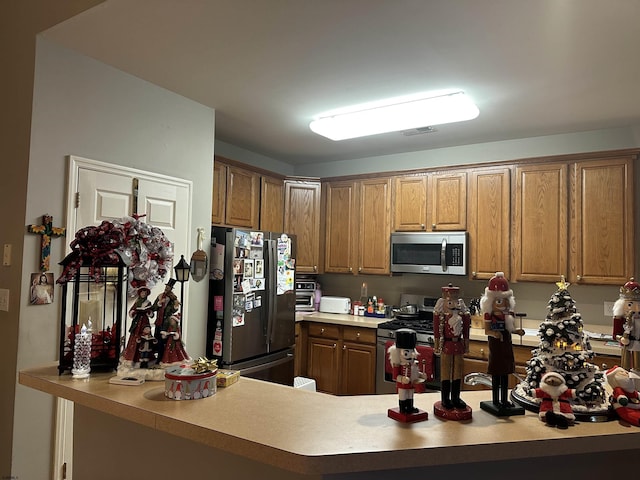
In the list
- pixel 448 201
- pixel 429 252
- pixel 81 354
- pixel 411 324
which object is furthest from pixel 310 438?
pixel 448 201

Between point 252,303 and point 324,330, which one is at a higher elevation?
point 252,303

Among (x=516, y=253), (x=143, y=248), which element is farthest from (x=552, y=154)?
(x=143, y=248)

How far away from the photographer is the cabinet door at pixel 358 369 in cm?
396

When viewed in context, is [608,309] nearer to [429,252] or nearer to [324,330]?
[429,252]

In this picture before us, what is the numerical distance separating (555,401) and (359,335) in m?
2.89

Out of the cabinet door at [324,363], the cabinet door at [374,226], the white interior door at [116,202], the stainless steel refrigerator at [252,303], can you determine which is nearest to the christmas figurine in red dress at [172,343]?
the white interior door at [116,202]

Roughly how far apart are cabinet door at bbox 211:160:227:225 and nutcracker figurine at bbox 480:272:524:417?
2888mm

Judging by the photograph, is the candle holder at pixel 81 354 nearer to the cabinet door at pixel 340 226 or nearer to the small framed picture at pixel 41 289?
the small framed picture at pixel 41 289

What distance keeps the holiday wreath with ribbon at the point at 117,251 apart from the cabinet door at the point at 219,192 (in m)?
2.11

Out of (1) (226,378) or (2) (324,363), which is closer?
(1) (226,378)

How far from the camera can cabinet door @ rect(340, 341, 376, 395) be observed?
156 inches

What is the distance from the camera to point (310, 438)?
1.07 metres

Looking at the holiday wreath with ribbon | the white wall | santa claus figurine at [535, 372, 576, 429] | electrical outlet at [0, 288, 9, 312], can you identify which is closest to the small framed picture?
the white wall

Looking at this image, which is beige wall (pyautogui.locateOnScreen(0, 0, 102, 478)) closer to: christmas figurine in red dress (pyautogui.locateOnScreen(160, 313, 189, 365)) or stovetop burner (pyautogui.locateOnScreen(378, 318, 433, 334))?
christmas figurine in red dress (pyautogui.locateOnScreen(160, 313, 189, 365))
